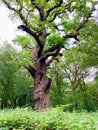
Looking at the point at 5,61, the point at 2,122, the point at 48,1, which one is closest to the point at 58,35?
the point at 48,1

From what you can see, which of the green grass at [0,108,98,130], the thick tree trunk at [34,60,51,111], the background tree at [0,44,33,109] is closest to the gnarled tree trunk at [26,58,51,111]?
the thick tree trunk at [34,60,51,111]

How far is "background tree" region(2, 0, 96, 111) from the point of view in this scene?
18.9 meters

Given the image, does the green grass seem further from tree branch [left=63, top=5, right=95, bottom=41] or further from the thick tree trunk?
tree branch [left=63, top=5, right=95, bottom=41]

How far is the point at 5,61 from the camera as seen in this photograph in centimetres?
2809

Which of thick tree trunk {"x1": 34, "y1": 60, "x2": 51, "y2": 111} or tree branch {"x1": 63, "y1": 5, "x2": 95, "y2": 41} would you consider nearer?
thick tree trunk {"x1": 34, "y1": 60, "x2": 51, "y2": 111}

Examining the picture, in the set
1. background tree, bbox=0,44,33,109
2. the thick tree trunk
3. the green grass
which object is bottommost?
the green grass

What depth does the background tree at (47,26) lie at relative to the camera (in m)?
18.9

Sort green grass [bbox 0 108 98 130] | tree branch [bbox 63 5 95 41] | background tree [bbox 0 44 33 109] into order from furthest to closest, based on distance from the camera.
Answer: background tree [bbox 0 44 33 109] → tree branch [bbox 63 5 95 41] → green grass [bbox 0 108 98 130]

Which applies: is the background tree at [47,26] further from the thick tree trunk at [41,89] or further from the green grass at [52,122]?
the green grass at [52,122]

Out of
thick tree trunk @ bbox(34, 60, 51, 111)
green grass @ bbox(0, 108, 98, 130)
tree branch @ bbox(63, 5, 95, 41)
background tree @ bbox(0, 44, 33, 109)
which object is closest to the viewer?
green grass @ bbox(0, 108, 98, 130)

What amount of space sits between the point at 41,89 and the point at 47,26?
12.3 ft

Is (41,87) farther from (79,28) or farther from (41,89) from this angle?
(79,28)

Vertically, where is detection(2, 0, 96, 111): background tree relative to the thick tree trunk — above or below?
above

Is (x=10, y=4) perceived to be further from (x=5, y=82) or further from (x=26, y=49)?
(x=5, y=82)
